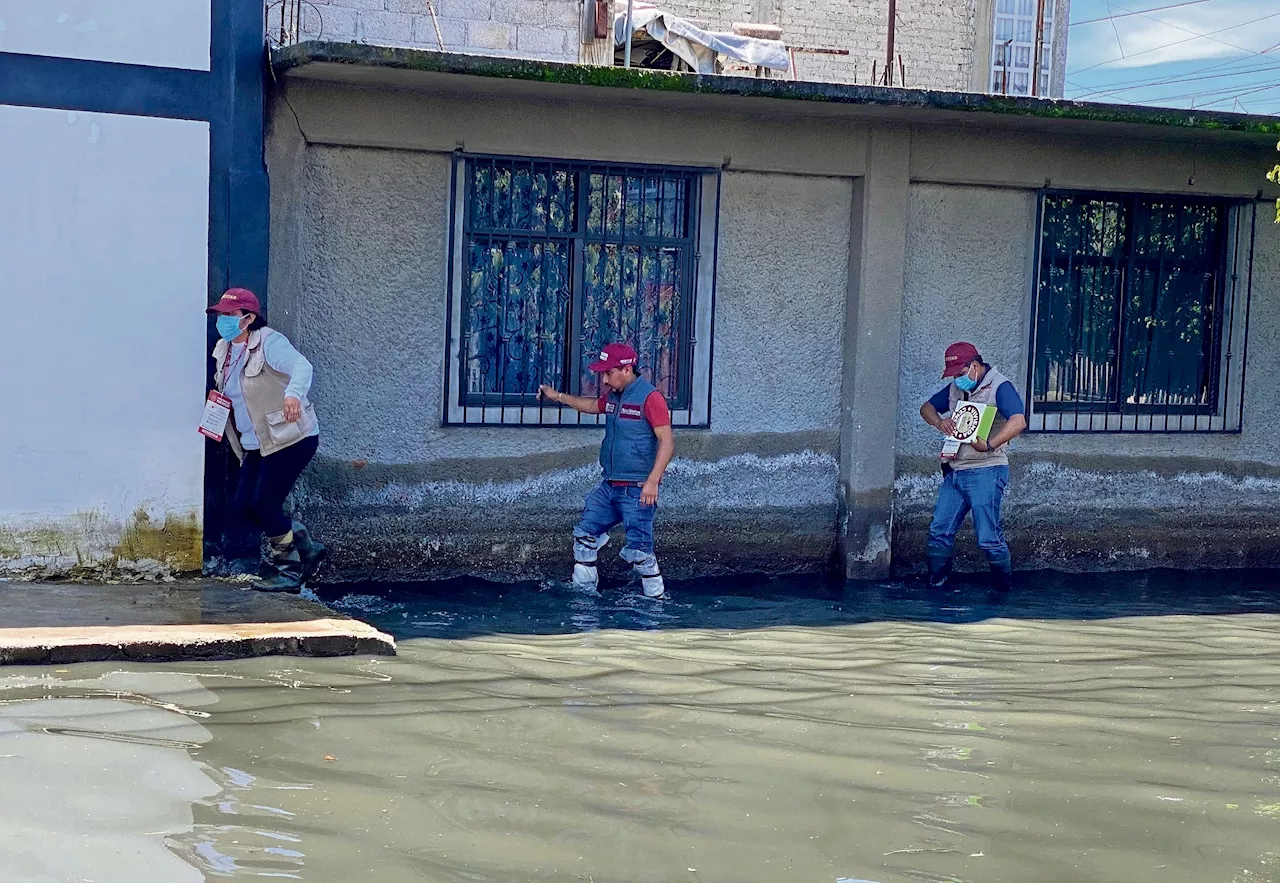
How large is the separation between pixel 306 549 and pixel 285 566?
0.50ft

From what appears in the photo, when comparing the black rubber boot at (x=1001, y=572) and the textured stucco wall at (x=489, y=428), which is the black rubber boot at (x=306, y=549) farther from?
the black rubber boot at (x=1001, y=572)

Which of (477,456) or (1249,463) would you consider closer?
(477,456)

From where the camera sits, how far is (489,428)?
9.54m

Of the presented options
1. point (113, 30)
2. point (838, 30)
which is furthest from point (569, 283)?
point (838, 30)

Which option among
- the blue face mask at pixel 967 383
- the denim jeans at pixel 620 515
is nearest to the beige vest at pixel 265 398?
the denim jeans at pixel 620 515

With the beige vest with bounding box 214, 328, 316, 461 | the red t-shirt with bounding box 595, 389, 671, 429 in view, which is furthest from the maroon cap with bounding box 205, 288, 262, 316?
the red t-shirt with bounding box 595, 389, 671, 429

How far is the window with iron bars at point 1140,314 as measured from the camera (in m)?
10.8

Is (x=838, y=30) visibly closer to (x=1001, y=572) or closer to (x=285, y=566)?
(x=1001, y=572)

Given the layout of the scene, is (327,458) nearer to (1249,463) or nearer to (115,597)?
(115,597)

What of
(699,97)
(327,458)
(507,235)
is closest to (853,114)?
(699,97)

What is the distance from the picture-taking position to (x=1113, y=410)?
432 inches

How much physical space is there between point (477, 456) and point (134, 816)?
5.00 meters

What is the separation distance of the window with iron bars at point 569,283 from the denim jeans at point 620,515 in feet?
2.57

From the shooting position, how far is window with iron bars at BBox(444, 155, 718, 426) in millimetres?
9516
